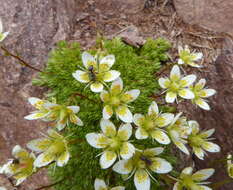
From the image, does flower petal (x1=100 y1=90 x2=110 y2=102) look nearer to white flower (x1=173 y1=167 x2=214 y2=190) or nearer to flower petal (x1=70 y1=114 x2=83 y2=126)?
flower petal (x1=70 y1=114 x2=83 y2=126)

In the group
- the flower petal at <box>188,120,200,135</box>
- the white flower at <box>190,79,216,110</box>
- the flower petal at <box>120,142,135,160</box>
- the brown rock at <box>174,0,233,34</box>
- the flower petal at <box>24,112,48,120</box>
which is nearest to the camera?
the flower petal at <box>120,142,135,160</box>

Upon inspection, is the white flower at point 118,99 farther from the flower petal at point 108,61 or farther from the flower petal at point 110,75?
the flower petal at point 108,61

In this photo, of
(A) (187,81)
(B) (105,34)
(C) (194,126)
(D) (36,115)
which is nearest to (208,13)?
(B) (105,34)

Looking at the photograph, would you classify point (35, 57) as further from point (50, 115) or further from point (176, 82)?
point (176, 82)

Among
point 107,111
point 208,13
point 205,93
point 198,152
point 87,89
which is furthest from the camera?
point 208,13

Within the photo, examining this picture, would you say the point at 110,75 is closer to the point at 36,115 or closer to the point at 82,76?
the point at 82,76

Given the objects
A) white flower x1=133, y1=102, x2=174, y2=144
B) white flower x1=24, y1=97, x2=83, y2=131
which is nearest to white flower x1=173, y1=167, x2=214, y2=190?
white flower x1=133, y1=102, x2=174, y2=144

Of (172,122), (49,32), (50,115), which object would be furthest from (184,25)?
(50,115)

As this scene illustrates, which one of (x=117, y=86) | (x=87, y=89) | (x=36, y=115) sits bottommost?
(x=87, y=89)
